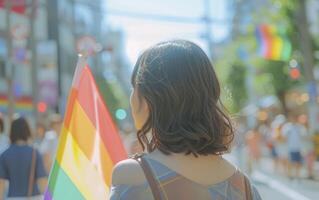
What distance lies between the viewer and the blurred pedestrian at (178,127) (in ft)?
7.08

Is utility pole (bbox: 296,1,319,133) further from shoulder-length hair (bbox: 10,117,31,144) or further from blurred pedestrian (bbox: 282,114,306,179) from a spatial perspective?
shoulder-length hair (bbox: 10,117,31,144)

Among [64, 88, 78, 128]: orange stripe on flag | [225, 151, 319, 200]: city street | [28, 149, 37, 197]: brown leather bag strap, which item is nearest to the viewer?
[64, 88, 78, 128]: orange stripe on flag

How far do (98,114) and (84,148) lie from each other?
0.22 meters

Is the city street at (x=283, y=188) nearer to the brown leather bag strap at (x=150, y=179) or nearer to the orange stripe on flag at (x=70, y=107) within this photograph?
the orange stripe on flag at (x=70, y=107)

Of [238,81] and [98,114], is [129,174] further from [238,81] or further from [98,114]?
[238,81]

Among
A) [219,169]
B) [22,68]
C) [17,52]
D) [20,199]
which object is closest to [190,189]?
[219,169]

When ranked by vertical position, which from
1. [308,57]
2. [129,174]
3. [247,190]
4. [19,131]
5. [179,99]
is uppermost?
[179,99]

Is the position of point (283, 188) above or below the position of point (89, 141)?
below

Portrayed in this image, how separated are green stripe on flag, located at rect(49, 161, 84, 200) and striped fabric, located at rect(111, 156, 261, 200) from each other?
970 millimetres

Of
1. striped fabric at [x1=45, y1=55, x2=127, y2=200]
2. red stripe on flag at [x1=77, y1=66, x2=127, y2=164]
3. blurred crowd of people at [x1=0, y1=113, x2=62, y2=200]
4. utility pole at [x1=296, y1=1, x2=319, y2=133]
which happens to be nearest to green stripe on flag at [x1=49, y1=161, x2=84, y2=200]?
striped fabric at [x1=45, y1=55, x2=127, y2=200]

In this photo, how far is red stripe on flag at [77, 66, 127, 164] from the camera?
3.40m

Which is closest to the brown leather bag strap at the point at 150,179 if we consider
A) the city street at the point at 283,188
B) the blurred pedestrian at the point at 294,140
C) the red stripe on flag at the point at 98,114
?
the red stripe on flag at the point at 98,114

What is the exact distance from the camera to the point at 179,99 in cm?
220

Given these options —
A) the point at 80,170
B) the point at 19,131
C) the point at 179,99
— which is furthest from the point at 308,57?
the point at 179,99
